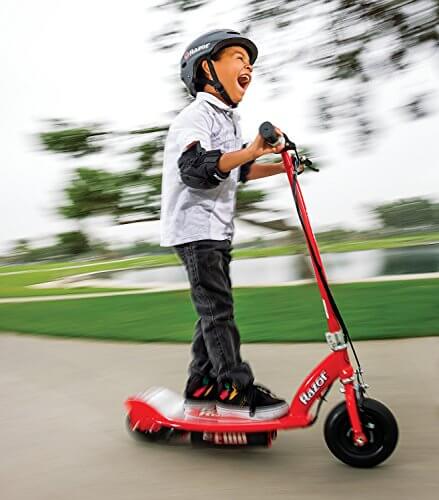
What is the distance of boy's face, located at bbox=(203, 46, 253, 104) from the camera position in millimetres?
2191

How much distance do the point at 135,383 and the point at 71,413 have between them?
419mm

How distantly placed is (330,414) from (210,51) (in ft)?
3.46

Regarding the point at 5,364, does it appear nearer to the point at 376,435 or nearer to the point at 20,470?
the point at 20,470

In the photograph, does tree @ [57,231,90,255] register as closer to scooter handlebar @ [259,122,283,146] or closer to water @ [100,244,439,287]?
water @ [100,244,439,287]

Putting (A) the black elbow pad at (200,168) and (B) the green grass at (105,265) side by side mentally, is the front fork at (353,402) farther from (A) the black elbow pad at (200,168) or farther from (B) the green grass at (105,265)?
(B) the green grass at (105,265)

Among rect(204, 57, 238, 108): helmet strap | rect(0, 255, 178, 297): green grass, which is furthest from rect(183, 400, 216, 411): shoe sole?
rect(0, 255, 178, 297): green grass

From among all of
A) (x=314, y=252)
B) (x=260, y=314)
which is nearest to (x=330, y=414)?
(x=314, y=252)

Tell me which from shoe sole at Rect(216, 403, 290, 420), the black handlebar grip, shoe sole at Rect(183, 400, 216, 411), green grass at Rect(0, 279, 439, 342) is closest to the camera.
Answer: the black handlebar grip

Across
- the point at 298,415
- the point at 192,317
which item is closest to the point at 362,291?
the point at 192,317

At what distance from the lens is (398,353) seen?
3322mm

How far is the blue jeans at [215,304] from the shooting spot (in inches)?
85.5

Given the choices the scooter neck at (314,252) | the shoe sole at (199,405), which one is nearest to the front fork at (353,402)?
the scooter neck at (314,252)

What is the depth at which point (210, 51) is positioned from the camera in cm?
217

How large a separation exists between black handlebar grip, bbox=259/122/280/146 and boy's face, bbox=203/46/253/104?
0.33 m
